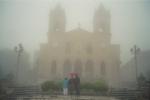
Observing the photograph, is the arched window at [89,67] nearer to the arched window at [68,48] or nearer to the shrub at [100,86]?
the arched window at [68,48]

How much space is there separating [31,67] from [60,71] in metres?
1.51

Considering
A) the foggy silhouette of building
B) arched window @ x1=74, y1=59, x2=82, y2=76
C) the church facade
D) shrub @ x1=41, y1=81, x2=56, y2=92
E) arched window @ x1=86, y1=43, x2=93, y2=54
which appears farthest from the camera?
arched window @ x1=74, y1=59, x2=82, y2=76

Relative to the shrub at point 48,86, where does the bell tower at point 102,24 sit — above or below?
above

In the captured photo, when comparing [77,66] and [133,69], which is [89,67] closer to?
[77,66]

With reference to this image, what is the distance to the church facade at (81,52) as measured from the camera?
1505 cm

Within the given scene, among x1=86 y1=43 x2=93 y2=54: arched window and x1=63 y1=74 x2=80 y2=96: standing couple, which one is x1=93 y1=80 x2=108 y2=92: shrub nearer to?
x1=63 y1=74 x2=80 y2=96: standing couple

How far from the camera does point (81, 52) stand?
15617 mm

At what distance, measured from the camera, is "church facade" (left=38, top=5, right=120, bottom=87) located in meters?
15.0

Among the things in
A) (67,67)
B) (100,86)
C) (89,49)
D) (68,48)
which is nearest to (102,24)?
(89,49)

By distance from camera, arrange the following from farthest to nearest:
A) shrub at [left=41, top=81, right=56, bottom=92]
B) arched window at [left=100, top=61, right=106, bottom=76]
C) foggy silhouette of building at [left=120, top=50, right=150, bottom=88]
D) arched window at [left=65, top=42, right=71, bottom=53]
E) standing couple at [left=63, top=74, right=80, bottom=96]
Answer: arched window at [left=65, top=42, right=71, bottom=53], arched window at [left=100, top=61, right=106, bottom=76], foggy silhouette of building at [left=120, top=50, right=150, bottom=88], shrub at [left=41, top=81, right=56, bottom=92], standing couple at [left=63, top=74, right=80, bottom=96]

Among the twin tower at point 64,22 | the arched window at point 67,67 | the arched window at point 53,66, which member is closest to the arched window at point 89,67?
the arched window at point 67,67

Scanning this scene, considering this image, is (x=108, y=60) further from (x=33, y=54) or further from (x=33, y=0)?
(x=33, y=0)

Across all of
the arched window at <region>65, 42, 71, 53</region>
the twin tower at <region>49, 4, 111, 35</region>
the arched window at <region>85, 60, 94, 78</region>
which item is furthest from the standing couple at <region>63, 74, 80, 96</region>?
the twin tower at <region>49, 4, 111, 35</region>

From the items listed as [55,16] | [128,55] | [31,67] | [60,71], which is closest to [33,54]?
[31,67]
